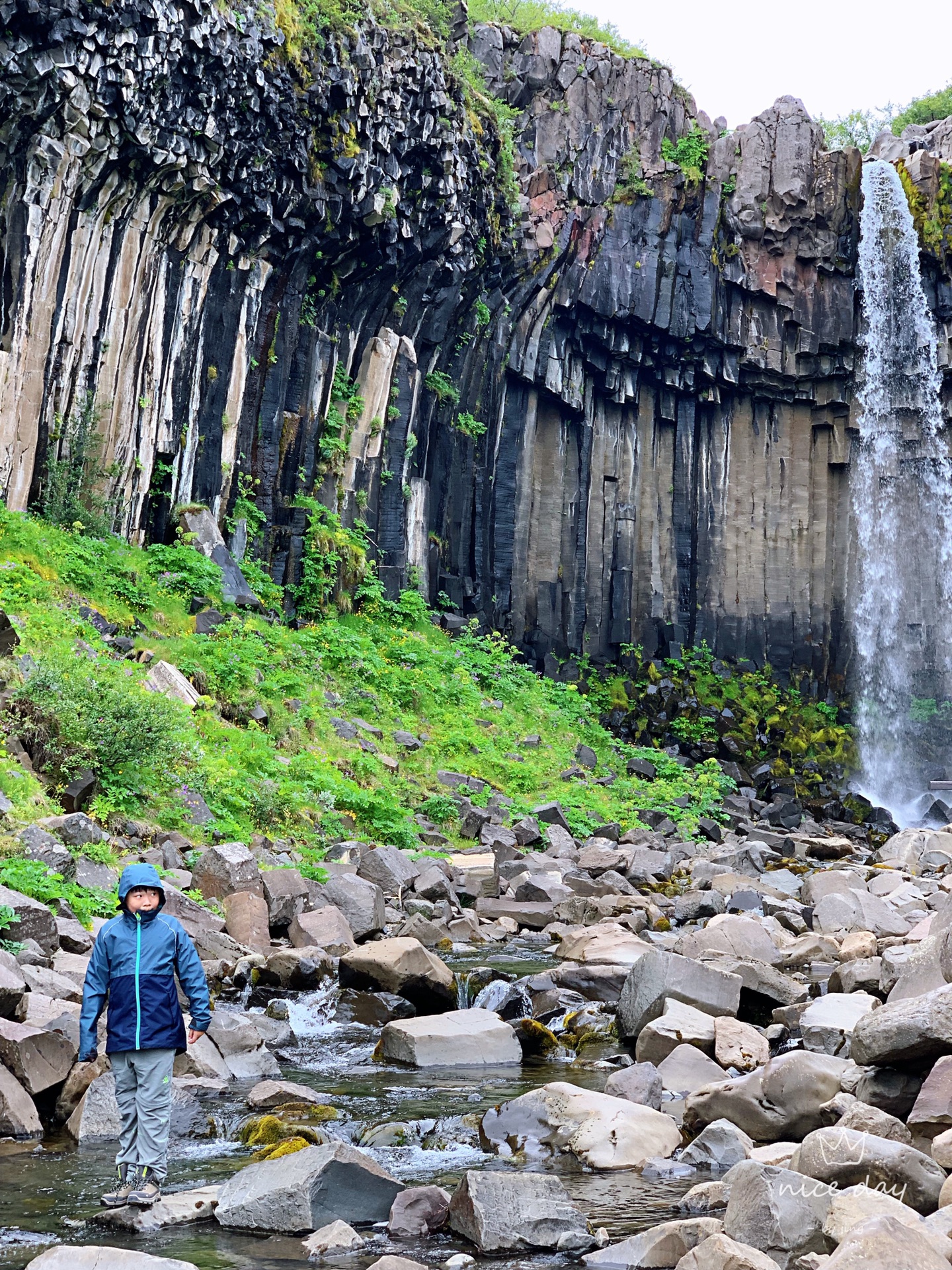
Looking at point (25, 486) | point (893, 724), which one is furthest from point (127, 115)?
point (893, 724)

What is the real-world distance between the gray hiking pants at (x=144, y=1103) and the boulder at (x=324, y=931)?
4045 millimetres

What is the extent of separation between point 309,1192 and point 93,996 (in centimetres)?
127

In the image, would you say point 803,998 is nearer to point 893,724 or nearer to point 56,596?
point 56,596

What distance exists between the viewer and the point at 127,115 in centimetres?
1733

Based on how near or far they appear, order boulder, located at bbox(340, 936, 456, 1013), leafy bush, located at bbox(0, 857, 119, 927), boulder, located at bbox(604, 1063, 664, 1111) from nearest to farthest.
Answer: boulder, located at bbox(604, 1063, 664, 1111) → leafy bush, located at bbox(0, 857, 119, 927) → boulder, located at bbox(340, 936, 456, 1013)

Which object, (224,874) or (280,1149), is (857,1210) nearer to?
(280,1149)

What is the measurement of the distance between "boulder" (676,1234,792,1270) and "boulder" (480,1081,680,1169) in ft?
5.41

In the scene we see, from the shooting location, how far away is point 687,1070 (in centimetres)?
648

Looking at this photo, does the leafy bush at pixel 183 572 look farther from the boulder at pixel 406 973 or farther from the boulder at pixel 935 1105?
the boulder at pixel 935 1105

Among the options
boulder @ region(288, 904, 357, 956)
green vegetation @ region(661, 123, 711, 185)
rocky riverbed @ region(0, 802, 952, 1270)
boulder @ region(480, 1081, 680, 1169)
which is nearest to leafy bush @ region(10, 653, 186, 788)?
rocky riverbed @ region(0, 802, 952, 1270)

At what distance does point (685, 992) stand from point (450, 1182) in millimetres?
2712

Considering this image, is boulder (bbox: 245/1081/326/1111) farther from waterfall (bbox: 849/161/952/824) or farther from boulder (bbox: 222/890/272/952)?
waterfall (bbox: 849/161/952/824)

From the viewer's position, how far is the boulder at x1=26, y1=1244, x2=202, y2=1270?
3.67 metres

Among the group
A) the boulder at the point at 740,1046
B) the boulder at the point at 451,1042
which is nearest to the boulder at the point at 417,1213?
the boulder at the point at 451,1042
